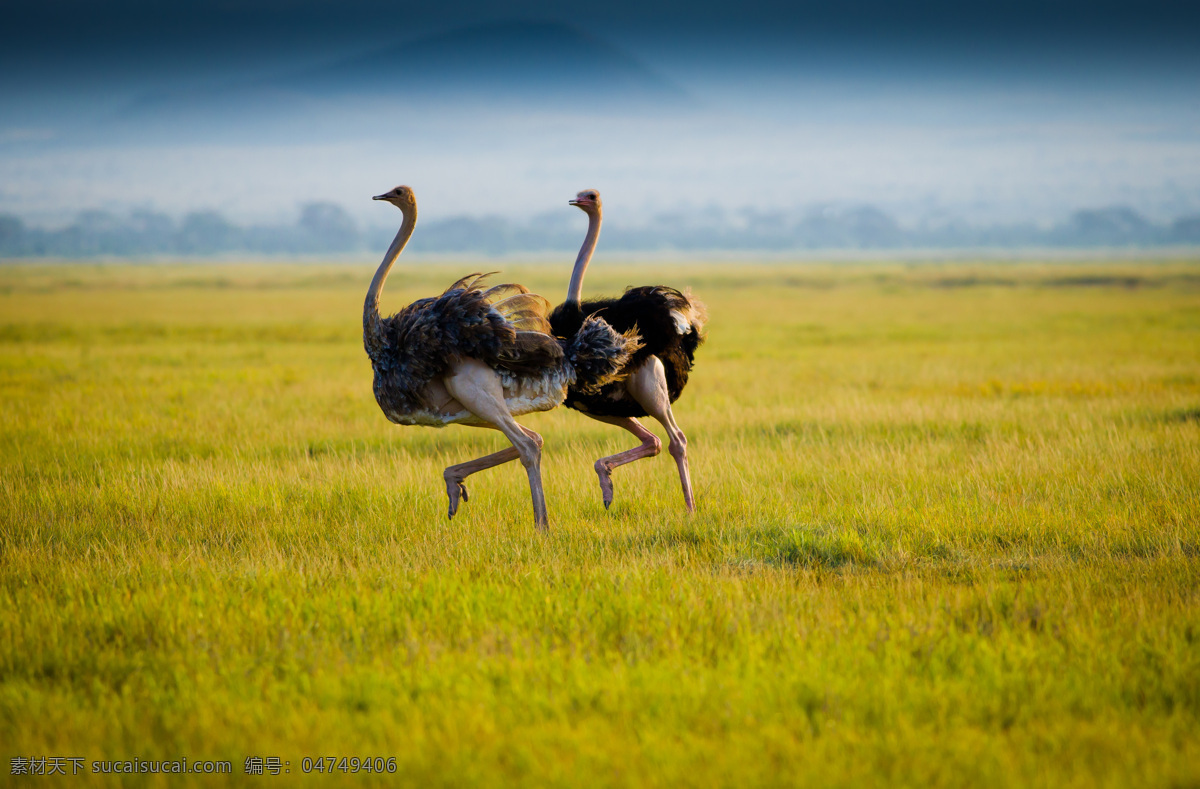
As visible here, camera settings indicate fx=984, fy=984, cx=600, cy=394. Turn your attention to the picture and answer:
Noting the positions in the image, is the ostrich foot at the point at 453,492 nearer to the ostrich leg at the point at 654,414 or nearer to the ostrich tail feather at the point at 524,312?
the ostrich leg at the point at 654,414

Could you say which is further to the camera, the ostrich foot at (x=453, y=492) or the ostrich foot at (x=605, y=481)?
the ostrich foot at (x=605, y=481)

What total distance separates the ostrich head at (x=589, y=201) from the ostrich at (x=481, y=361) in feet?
3.63

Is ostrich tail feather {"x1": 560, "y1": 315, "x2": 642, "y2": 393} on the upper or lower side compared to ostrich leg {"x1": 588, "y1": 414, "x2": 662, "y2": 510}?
upper

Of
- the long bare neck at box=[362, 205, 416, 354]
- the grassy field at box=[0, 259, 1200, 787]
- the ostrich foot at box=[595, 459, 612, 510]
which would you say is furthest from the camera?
the ostrich foot at box=[595, 459, 612, 510]

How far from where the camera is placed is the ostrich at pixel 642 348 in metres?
7.57

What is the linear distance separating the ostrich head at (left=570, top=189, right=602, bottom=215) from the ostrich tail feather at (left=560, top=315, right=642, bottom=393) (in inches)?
46.6

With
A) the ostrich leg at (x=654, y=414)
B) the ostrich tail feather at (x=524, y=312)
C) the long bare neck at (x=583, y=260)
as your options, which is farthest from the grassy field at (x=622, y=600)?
the long bare neck at (x=583, y=260)

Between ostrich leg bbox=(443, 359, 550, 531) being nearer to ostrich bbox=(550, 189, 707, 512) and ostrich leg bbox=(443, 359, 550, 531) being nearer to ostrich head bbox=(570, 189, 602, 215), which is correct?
ostrich bbox=(550, 189, 707, 512)

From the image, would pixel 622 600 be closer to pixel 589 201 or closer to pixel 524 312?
pixel 524 312

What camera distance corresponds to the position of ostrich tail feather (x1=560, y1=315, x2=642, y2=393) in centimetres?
711

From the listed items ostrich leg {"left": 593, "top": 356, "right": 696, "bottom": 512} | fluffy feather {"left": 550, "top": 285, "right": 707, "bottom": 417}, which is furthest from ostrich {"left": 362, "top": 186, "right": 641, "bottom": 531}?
ostrich leg {"left": 593, "top": 356, "right": 696, "bottom": 512}

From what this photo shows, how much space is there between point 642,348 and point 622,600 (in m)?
2.63

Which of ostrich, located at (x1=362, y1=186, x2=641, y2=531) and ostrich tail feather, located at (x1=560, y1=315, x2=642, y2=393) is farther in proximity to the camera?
ostrich tail feather, located at (x1=560, y1=315, x2=642, y2=393)

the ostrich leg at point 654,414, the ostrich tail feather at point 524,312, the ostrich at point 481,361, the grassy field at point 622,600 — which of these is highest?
the ostrich tail feather at point 524,312
